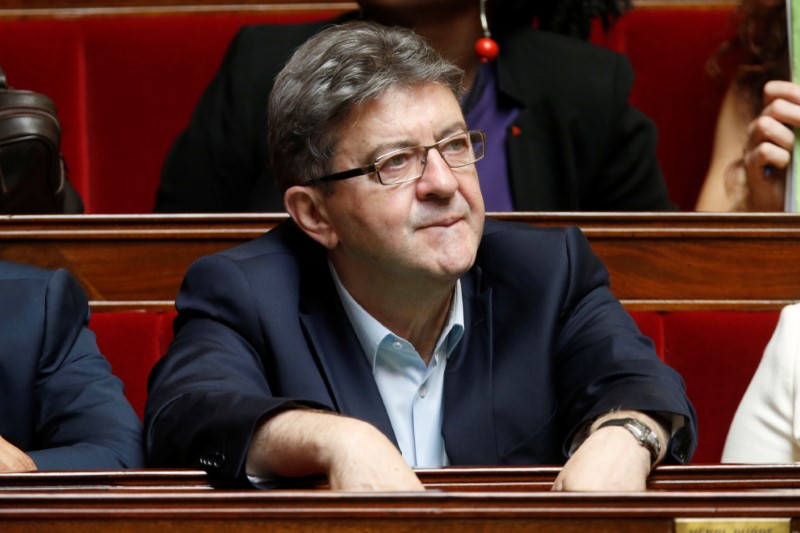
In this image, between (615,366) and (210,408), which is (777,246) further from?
(210,408)

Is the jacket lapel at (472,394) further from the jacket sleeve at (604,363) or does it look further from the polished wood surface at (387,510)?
the polished wood surface at (387,510)

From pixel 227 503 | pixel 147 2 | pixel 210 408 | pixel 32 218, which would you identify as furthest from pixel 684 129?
pixel 227 503

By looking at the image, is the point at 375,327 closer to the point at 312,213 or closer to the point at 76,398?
the point at 312,213

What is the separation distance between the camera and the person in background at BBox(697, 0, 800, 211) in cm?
142

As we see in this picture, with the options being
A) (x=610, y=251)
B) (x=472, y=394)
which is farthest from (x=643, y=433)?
(x=610, y=251)

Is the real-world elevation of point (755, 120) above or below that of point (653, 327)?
above

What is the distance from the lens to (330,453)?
863mm

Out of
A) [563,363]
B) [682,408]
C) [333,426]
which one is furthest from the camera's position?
[563,363]

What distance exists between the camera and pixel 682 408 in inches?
39.1

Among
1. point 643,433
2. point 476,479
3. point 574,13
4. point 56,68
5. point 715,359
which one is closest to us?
point 476,479

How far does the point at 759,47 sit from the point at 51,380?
959 mm

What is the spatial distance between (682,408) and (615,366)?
0.25 ft

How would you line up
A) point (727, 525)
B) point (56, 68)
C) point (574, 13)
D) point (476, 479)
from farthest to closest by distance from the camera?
point (56, 68) < point (574, 13) < point (476, 479) < point (727, 525)

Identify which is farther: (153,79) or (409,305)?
(153,79)
